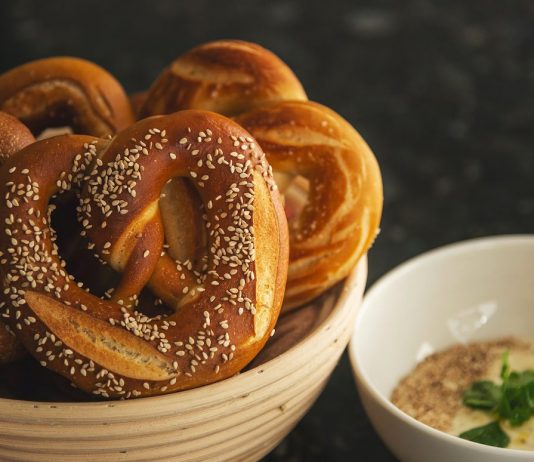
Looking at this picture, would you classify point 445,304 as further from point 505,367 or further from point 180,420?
point 180,420

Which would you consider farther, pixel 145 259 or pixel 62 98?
pixel 62 98

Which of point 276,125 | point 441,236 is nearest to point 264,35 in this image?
point 441,236

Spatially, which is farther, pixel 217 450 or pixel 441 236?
pixel 441 236

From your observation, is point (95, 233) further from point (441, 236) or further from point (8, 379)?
point (441, 236)

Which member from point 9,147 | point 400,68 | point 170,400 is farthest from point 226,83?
point 400,68

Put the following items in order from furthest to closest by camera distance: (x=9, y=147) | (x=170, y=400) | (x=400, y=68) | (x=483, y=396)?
1. (x=400, y=68)
2. (x=483, y=396)
3. (x=9, y=147)
4. (x=170, y=400)

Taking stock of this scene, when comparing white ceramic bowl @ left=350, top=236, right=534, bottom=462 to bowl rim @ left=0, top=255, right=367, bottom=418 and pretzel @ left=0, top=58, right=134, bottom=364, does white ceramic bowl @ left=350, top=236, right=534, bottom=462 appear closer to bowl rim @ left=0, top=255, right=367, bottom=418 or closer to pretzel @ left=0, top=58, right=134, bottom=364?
bowl rim @ left=0, top=255, right=367, bottom=418

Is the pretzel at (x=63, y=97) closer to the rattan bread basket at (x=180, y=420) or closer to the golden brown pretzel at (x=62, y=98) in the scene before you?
the golden brown pretzel at (x=62, y=98)

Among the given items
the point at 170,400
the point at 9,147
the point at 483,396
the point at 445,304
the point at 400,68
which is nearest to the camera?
the point at 170,400
